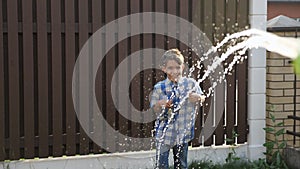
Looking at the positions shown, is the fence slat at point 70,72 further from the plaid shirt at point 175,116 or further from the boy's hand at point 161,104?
the boy's hand at point 161,104

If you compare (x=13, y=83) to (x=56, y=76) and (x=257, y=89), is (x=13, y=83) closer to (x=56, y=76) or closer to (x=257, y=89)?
(x=56, y=76)

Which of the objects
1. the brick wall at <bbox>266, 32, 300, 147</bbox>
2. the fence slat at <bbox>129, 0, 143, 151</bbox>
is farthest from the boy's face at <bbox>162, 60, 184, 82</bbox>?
the brick wall at <bbox>266, 32, 300, 147</bbox>

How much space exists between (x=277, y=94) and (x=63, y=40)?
2.15m

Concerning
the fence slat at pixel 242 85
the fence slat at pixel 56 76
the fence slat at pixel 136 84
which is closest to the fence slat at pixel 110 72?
the fence slat at pixel 136 84

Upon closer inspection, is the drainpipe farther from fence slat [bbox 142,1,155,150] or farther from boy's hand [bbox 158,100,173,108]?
boy's hand [bbox 158,100,173,108]

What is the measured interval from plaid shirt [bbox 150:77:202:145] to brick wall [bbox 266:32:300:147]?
128 cm

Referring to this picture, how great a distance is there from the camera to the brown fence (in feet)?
13.6

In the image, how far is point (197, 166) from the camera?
4.66 m

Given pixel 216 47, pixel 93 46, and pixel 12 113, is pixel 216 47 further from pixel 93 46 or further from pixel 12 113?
pixel 12 113

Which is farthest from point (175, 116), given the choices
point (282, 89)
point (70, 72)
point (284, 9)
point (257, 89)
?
point (284, 9)

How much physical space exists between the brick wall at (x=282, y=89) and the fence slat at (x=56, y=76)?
6.72ft

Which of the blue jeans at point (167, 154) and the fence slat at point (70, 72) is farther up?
the fence slat at point (70, 72)

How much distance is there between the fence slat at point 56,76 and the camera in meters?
4.20

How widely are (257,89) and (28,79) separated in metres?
2.20
